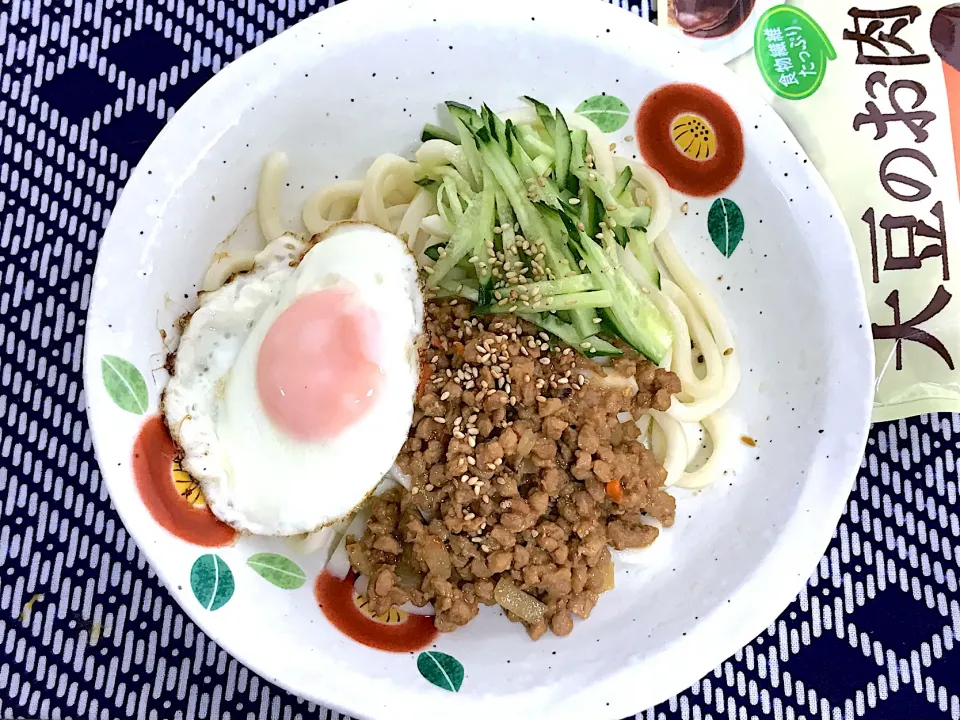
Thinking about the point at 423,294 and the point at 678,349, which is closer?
the point at 423,294

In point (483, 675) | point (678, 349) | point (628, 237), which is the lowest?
point (483, 675)

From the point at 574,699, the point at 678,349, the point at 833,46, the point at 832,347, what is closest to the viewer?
the point at 574,699

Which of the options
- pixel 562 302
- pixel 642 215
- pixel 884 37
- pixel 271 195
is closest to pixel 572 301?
pixel 562 302

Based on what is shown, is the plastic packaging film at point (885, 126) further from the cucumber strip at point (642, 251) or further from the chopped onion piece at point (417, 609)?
the chopped onion piece at point (417, 609)

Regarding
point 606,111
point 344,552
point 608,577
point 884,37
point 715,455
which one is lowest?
point 344,552

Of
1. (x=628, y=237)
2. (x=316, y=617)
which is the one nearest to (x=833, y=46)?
(x=628, y=237)

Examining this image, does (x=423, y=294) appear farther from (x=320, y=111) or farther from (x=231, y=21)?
(x=231, y=21)

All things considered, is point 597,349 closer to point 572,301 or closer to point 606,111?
point 572,301
